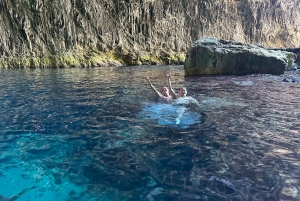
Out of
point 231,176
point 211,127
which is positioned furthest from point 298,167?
point 211,127

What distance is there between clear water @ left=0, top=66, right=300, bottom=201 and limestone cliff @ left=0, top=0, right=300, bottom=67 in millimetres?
32420

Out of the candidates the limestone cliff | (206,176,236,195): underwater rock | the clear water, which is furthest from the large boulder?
the limestone cliff

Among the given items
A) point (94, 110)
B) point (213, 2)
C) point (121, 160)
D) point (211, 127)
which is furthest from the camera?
point (213, 2)

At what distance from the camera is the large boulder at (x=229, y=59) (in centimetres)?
1805

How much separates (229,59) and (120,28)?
1280 inches

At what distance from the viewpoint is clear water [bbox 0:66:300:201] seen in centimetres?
328

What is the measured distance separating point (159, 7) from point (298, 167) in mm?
52508

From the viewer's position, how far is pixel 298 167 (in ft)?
12.5

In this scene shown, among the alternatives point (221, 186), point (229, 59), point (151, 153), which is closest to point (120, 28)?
point (229, 59)

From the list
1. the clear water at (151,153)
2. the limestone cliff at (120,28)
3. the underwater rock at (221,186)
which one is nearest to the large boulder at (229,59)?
the clear water at (151,153)

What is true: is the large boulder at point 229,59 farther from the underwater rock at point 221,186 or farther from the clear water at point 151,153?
the underwater rock at point 221,186

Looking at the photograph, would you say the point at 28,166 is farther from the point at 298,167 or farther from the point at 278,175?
the point at 298,167

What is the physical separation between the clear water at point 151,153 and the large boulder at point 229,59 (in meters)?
10.8

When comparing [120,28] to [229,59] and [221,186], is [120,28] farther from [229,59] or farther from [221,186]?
[221,186]
